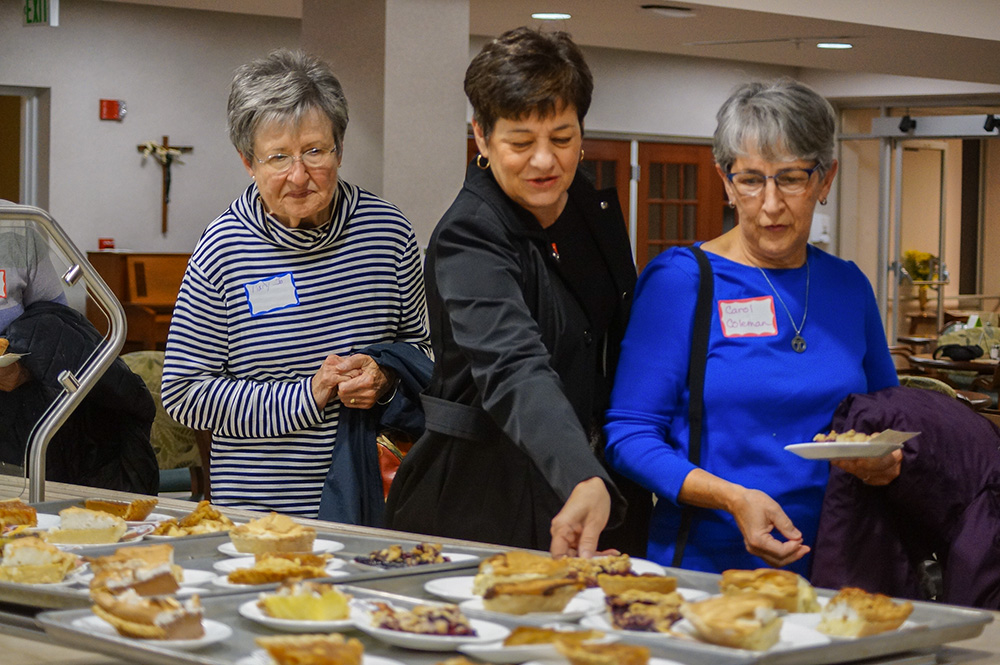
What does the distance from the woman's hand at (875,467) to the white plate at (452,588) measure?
2.06ft

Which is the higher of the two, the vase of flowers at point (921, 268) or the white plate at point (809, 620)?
the vase of flowers at point (921, 268)

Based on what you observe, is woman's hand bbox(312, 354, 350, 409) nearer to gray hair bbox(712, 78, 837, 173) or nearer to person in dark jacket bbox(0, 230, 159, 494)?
person in dark jacket bbox(0, 230, 159, 494)

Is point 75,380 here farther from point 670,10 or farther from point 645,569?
point 670,10

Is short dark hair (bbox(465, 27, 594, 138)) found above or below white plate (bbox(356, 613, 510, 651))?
above

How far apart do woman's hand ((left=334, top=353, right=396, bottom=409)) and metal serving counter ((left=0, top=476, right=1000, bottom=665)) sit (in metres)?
0.62

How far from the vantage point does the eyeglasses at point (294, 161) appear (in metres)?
2.21

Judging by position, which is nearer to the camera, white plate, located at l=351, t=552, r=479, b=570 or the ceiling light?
white plate, located at l=351, t=552, r=479, b=570

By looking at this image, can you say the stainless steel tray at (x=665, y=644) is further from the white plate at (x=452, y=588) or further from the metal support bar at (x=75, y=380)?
the metal support bar at (x=75, y=380)

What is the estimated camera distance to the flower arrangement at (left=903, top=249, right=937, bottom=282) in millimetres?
12395

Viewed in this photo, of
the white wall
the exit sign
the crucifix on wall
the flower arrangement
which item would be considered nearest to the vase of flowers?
the flower arrangement

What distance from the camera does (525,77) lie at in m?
1.75

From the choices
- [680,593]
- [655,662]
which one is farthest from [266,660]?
[680,593]

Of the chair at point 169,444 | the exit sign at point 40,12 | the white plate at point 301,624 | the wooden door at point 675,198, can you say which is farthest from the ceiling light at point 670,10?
the white plate at point 301,624

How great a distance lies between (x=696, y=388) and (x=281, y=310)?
2.64 feet
